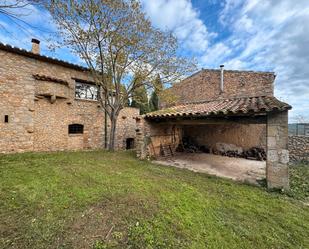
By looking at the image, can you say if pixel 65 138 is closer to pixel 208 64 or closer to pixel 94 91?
pixel 94 91

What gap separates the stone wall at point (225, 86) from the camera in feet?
32.3

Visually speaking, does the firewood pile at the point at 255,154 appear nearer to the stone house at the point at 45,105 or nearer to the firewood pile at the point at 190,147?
the firewood pile at the point at 190,147

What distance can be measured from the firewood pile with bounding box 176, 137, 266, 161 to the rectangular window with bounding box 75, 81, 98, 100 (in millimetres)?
6621

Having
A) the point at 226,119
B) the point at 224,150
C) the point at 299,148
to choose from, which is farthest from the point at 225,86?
the point at 226,119

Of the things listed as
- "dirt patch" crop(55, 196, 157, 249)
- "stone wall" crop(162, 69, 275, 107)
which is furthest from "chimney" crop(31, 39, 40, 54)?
"dirt patch" crop(55, 196, 157, 249)

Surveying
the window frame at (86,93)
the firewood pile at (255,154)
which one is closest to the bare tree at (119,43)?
the window frame at (86,93)

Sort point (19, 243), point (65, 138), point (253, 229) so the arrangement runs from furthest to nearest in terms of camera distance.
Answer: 1. point (65, 138)
2. point (253, 229)
3. point (19, 243)

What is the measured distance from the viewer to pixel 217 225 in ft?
9.42

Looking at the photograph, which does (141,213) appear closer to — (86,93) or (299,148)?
(86,93)

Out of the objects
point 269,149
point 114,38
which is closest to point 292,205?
point 269,149

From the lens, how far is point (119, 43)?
829 centimetres

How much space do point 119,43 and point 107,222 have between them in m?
8.03

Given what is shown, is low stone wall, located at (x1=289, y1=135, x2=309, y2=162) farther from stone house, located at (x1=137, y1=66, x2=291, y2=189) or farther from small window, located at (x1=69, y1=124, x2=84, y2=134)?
small window, located at (x1=69, y1=124, x2=84, y2=134)

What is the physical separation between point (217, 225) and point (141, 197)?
1.62 metres
